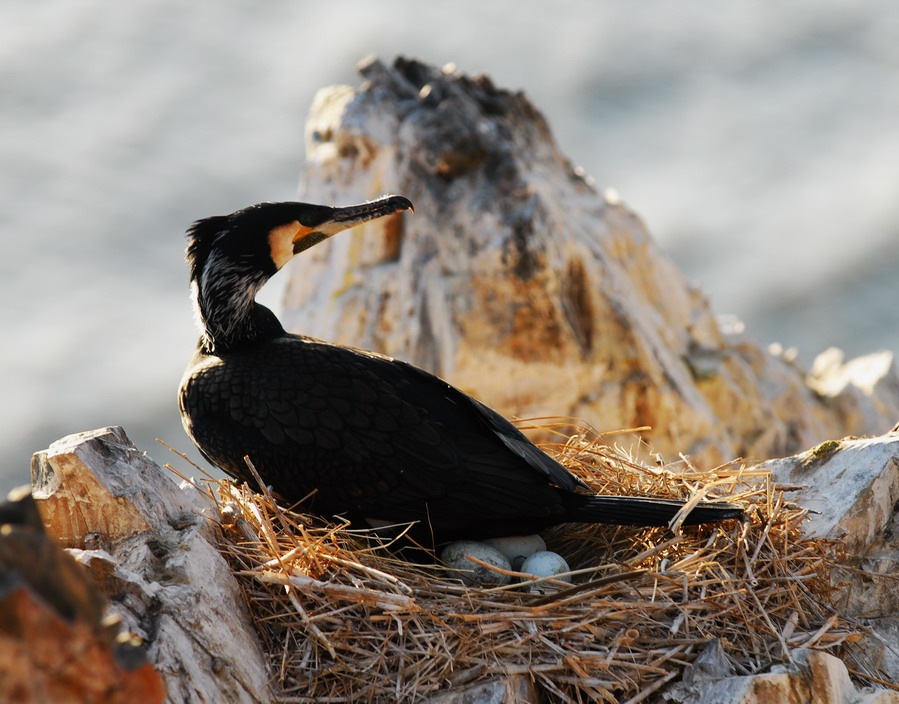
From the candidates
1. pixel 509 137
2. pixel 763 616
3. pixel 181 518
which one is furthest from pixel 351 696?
pixel 509 137

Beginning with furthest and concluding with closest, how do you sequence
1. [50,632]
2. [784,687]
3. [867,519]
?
[867,519], [784,687], [50,632]

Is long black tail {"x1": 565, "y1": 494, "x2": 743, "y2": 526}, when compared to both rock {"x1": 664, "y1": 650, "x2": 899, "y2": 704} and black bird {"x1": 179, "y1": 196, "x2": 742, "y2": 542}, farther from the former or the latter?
rock {"x1": 664, "y1": 650, "x2": 899, "y2": 704}

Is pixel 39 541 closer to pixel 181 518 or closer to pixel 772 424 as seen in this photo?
pixel 181 518

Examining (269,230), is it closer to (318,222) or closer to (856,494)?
(318,222)

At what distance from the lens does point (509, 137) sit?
6168 mm

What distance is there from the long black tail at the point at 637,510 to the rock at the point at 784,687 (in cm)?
58

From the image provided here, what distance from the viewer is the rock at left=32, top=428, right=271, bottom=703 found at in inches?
96.7

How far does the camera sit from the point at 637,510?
3316 millimetres

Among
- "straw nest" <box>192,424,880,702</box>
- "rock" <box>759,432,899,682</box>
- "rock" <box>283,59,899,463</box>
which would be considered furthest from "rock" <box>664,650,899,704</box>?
"rock" <box>283,59,899,463</box>

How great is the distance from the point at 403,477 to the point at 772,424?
4053mm

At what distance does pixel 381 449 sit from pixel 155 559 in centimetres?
88

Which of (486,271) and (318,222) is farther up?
(486,271)

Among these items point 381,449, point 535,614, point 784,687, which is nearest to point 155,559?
point 381,449

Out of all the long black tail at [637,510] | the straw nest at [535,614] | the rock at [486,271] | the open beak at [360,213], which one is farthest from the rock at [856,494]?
the rock at [486,271]
